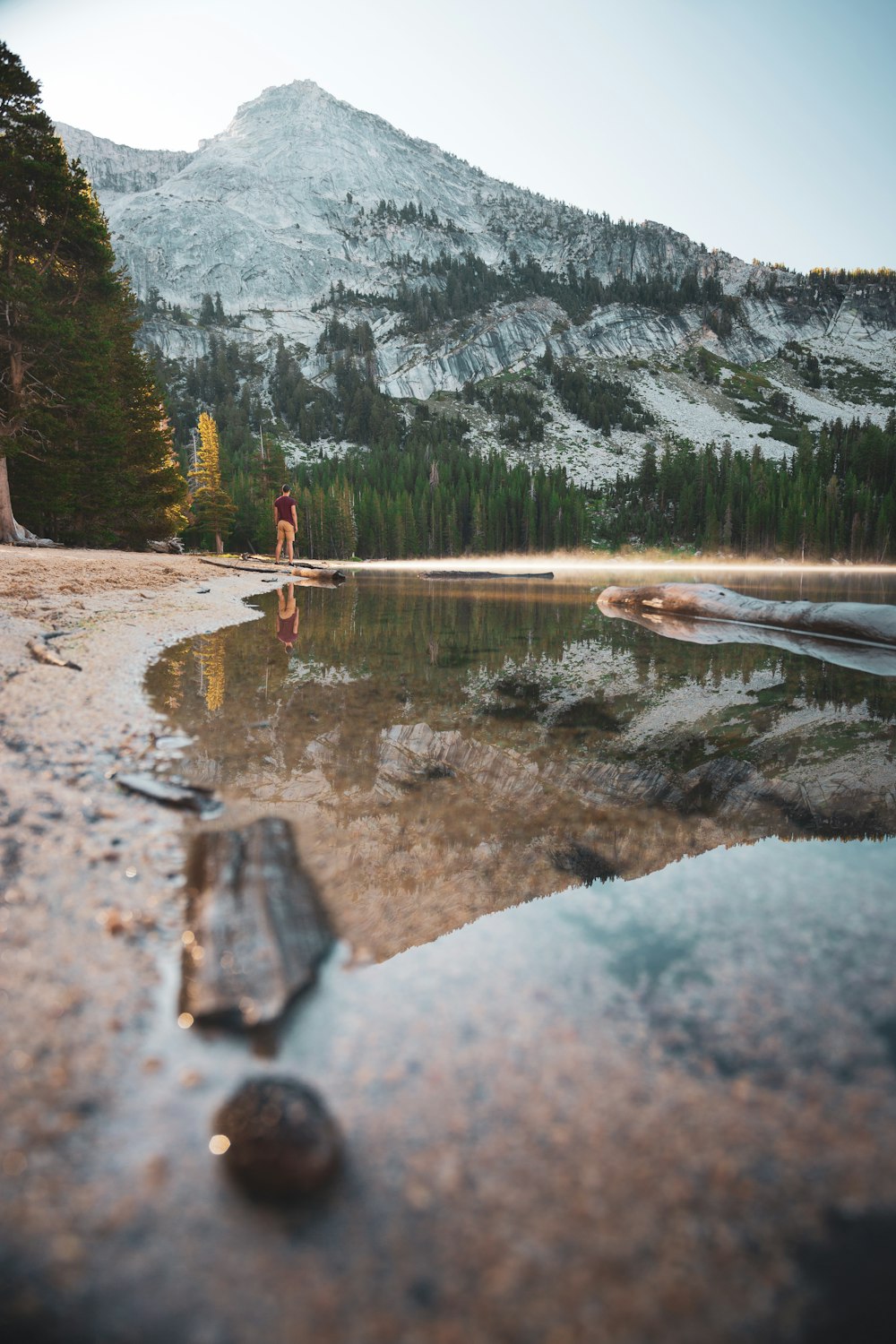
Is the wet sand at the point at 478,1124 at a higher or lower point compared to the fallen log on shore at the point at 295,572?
lower

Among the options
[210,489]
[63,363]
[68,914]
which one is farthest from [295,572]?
[210,489]

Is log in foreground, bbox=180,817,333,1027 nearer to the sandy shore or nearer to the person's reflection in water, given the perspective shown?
the sandy shore

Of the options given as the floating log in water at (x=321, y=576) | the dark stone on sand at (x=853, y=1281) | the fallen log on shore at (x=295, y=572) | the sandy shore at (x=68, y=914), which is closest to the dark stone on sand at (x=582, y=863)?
the dark stone on sand at (x=853, y=1281)

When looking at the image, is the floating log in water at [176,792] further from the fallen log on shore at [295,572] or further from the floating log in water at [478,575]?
the floating log in water at [478,575]

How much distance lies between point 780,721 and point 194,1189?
6.07m

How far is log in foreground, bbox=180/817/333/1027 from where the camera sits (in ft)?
6.70

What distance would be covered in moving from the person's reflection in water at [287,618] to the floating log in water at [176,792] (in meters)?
5.26

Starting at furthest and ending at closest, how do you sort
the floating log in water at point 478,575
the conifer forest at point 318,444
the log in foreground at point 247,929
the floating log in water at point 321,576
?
the floating log in water at point 478,575, the floating log in water at point 321,576, the conifer forest at point 318,444, the log in foreground at point 247,929

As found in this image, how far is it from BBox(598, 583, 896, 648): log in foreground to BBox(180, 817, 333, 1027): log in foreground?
1192 cm

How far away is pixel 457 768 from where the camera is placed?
468 cm

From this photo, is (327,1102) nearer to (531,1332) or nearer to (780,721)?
(531,1332)

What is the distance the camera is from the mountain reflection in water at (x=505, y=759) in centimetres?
325

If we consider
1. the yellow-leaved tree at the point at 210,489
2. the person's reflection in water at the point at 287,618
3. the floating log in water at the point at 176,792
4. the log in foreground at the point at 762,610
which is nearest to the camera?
the floating log in water at the point at 176,792

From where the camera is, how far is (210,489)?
52.7m
